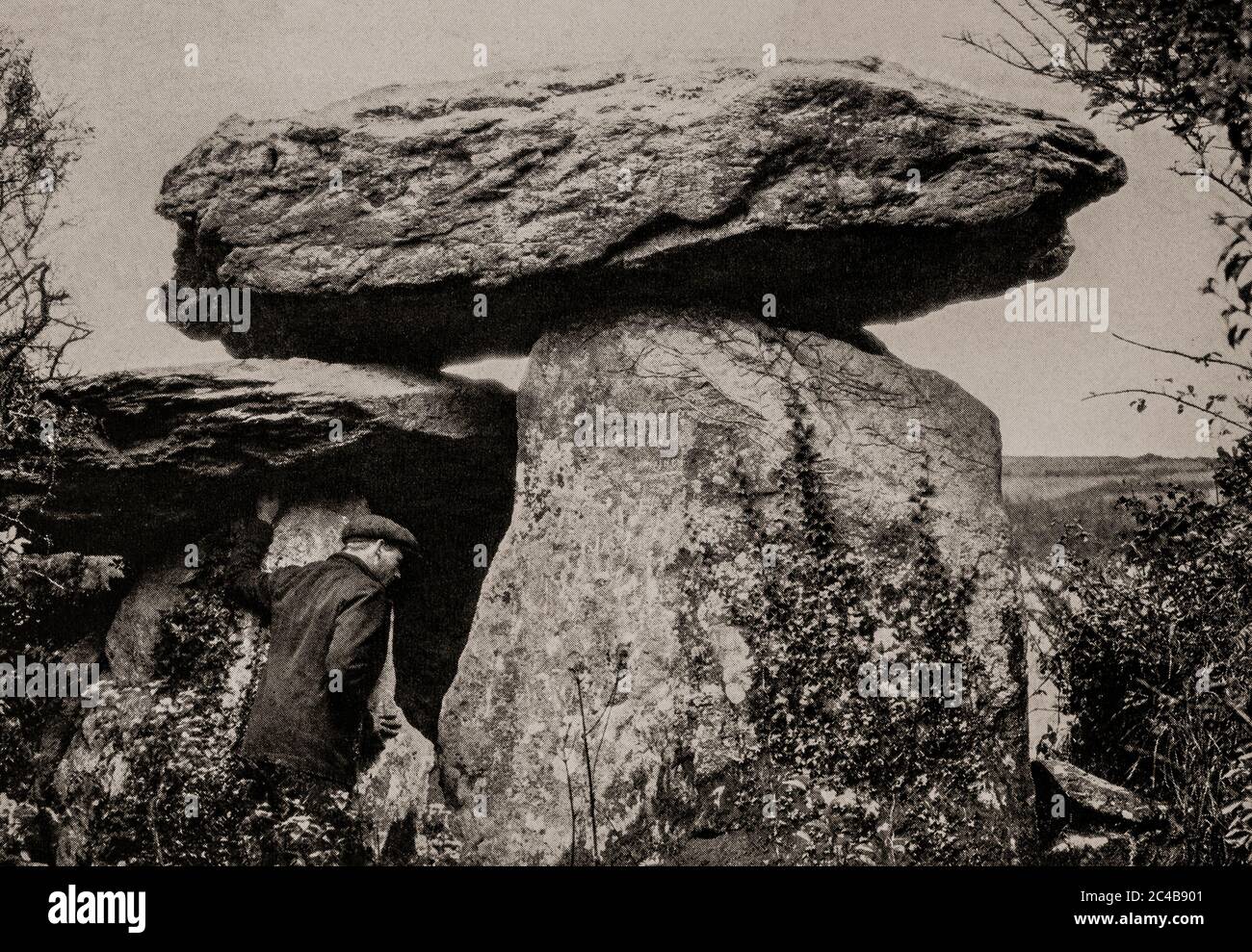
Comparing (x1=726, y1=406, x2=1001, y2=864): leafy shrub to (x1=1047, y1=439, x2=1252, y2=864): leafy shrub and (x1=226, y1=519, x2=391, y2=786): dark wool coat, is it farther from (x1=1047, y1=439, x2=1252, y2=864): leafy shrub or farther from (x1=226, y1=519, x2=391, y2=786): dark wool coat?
(x1=226, y1=519, x2=391, y2=786): dark wool coat

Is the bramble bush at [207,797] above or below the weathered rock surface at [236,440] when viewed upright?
below

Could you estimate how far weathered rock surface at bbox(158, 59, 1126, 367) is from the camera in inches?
230

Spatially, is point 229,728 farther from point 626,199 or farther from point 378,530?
point 626,199

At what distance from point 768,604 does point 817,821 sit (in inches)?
34.4

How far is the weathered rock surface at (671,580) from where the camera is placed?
557 cm

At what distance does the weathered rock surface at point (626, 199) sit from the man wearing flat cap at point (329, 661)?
3.71 feet

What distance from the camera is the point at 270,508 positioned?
6715 mm

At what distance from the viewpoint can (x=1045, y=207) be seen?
5887mm

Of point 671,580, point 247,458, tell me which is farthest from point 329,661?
point 671,580

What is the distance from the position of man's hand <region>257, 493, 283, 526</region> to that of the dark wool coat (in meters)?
0.76

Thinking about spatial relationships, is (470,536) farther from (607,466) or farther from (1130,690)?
(1130,690)

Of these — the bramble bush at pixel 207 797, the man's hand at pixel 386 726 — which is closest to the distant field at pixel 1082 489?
the man's hand at pixel 386 726

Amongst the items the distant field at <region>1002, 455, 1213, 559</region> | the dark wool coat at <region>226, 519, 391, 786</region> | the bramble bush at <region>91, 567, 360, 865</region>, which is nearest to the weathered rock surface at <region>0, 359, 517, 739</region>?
the dark wool coat at <region>226, 519, 391, 786</region>

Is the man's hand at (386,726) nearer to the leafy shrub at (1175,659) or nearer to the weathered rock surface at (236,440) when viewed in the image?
the weathered rock surface at (236,440)
